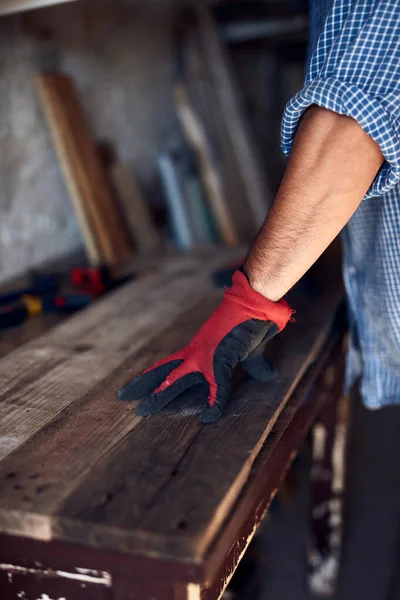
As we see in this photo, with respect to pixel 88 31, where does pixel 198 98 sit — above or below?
below

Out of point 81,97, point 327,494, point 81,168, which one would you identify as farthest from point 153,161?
point 327,494

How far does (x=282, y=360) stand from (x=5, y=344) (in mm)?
664

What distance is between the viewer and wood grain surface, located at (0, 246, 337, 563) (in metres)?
0.77

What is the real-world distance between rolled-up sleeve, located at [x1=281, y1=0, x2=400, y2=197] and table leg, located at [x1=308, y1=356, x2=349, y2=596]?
1.13 metres

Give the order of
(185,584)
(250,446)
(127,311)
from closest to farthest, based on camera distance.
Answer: (185,584) → (250,446) → (127,311)

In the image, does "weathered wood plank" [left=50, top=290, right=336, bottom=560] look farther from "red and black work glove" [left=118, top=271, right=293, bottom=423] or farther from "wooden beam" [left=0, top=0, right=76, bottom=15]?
"wooden beam" [left=0, top=0, right=76, bottom=15]

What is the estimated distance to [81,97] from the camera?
238 centimetres

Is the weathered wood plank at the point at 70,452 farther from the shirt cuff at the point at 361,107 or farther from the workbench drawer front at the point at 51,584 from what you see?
the shirt cuff at the point at 361,107

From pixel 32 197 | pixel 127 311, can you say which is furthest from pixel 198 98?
pixel 127 311

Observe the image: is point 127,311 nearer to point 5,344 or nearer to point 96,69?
point 5,344

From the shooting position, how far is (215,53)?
303 centimetres

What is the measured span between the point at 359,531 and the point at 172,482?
188cm

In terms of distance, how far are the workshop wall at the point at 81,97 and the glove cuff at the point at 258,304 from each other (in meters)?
1.06

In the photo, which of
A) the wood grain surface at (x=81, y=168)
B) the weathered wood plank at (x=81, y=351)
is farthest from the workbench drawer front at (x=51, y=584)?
the wood grain surface at (x=81, y=168)
